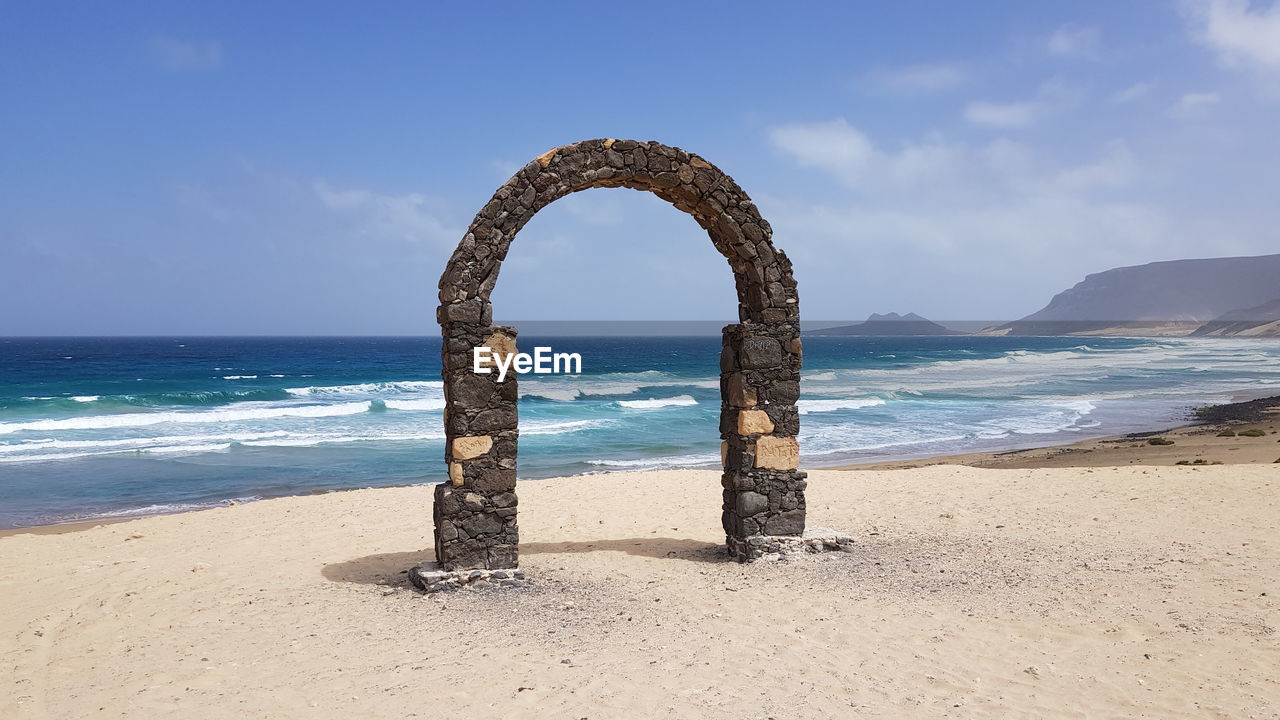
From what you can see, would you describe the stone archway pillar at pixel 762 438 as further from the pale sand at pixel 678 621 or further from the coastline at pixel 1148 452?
the coastline at pixel 1148 452

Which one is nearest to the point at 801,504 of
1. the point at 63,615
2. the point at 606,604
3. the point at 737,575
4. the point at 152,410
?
the point at 737,575

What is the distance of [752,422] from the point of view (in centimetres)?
923

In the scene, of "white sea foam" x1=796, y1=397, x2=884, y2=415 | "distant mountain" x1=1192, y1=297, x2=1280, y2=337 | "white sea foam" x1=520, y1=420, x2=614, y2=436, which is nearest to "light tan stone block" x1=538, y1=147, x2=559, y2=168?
"white sea foam" x1=520, y1=420, x2=614, y2=436

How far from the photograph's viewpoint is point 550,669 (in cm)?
619

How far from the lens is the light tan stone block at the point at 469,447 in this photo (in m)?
8.17

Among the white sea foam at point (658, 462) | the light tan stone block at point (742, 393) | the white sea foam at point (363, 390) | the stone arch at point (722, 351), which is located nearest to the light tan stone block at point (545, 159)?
the stone arch at point (722, 351)

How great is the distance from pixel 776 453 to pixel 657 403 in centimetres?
2629

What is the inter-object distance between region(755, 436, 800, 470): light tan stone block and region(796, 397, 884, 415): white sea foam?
22082 mm

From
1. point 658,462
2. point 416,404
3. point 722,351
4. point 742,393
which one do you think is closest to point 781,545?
point 742,393

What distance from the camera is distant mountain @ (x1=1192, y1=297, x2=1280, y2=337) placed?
12531 cm

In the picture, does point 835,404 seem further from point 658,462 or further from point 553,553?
point 553,553

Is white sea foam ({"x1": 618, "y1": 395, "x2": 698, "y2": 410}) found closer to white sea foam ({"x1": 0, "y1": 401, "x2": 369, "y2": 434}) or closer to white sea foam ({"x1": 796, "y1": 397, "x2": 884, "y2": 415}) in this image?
white sea foam ({"x1": 796, "y1": 397, "x2": 884, "y2": 415})

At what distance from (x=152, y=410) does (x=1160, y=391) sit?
44656 millimetres

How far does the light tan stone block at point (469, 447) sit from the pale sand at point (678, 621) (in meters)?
1.37
